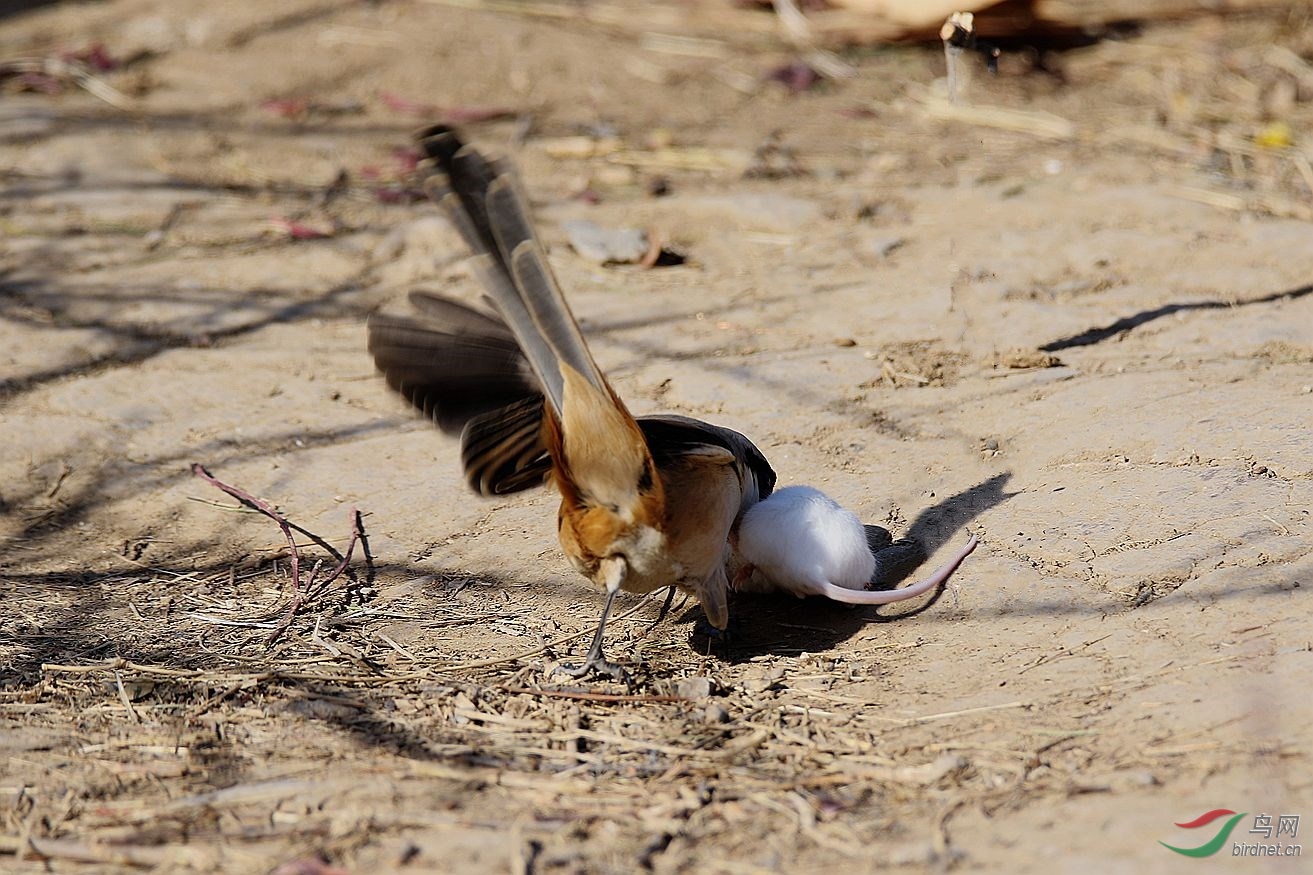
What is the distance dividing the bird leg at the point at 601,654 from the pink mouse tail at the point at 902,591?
1.78 ft

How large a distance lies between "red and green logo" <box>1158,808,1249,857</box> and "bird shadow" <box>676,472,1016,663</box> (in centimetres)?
119

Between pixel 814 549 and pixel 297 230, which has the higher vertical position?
pixel 297 230

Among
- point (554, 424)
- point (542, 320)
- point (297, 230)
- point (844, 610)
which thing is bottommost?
point (844, 610)

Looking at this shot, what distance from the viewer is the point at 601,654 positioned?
3.10 m

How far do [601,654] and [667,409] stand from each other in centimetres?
129

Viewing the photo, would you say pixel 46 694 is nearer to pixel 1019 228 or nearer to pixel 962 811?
pixel 962 811

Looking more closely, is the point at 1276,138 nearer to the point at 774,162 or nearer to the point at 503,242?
the point at 774,162

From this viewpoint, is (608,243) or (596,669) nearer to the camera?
(596,669)

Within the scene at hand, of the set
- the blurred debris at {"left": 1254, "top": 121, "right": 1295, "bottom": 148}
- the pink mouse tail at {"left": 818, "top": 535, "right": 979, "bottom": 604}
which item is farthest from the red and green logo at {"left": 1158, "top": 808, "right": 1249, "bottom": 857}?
the blurred debris at {"left": 1254, "top": 121, "right": 1295, "bottom": 148}

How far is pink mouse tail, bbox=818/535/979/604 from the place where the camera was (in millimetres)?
3199

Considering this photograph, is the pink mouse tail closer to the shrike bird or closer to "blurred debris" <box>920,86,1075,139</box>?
the shrike bird

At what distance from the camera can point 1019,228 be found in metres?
5.16

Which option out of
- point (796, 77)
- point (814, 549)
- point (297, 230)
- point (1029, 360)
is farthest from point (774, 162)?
point (814, 549)

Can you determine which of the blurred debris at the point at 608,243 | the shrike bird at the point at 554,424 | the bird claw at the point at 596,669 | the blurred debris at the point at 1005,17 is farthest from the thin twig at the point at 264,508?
the blurred debris at the point at 1005,17
